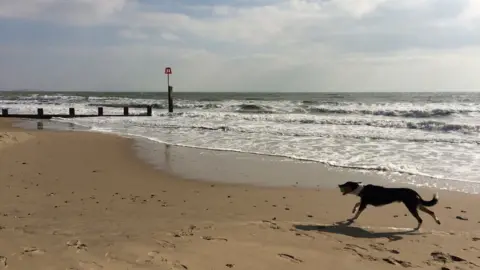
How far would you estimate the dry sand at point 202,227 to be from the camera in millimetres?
4020

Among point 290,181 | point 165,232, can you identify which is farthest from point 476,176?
point 165,232

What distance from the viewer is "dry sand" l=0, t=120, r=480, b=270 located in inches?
158

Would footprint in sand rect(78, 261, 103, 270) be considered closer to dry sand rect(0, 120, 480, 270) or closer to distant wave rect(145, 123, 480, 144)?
dry sand rect(0, 120, 480, 270)

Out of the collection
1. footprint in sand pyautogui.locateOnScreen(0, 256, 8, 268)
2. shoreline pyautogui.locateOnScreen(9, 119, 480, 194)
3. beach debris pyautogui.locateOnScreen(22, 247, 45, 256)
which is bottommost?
shoreline pyautogui.locateOnScreen(9, 119, 480, 194)

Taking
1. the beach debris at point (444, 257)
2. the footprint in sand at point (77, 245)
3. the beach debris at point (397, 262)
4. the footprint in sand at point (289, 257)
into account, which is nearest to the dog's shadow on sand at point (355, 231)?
the beach debris at point (444, 257)

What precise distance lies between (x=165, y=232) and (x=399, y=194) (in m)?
3.21

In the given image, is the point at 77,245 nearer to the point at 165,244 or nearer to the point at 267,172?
the point at 165,244

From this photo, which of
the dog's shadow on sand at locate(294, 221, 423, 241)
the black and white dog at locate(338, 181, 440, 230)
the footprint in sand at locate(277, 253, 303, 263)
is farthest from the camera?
the black and white dog at locate(338, 181, 440, 230)

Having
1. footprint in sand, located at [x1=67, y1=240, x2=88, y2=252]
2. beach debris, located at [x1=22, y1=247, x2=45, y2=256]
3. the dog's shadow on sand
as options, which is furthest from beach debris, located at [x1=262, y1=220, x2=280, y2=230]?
beach debris, located at [x1=22, y1=247, x2=45, y2=256]

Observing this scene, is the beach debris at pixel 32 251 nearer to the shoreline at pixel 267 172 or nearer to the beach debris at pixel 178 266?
the beach debris at pixel 178 266

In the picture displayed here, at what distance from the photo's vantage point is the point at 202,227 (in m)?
5.19

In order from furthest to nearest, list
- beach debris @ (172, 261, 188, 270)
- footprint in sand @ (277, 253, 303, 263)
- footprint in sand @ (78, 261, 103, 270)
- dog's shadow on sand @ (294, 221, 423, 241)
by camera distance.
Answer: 1. dog's shadow on sand @ (294, 221, 423, 241)
2. footprint in sand @ (277, 253, 303, 263)
3. beach debris @ (172, 261, 188, 270)
4. footprint in sand @ (78, 261, 103, 270)

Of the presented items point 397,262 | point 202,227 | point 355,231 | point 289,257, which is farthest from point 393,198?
point 202,227

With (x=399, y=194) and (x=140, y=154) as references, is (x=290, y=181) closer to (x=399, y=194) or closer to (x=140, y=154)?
(x=399, y=194)
